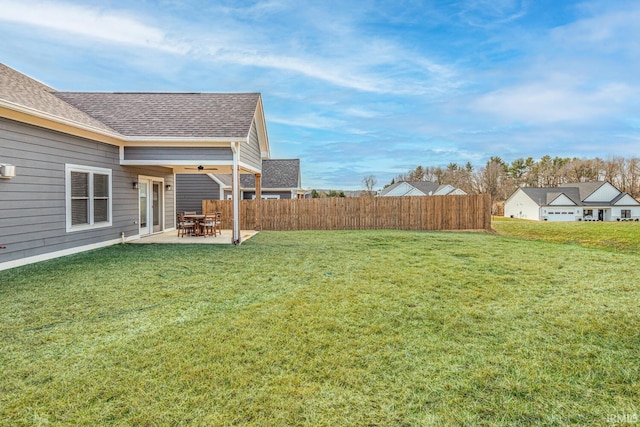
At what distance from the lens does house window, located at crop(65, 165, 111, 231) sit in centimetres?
750

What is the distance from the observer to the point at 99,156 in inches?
333

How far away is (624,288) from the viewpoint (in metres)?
4.92

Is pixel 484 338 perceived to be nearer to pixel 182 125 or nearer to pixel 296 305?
pixel 296 305

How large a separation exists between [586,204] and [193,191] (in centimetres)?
4181

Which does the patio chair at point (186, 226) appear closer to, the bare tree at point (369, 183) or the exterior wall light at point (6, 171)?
the exterior wall light at point (6, 171)

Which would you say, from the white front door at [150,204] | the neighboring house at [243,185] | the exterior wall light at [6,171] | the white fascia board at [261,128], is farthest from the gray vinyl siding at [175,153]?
the neighboring house at [243,185]

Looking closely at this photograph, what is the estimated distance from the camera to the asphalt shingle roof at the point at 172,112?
931cm

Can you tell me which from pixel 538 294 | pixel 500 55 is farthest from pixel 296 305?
pixel 500 55

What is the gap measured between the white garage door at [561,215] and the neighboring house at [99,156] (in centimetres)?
3717

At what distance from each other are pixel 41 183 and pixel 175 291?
14.8 feet

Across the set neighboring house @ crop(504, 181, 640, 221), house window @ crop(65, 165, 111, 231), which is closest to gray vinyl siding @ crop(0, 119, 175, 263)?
house window @ crop(65, 165, 111, 231)

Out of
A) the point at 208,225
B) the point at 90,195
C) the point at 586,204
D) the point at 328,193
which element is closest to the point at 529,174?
the point at 586,204

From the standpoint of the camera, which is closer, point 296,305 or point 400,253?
point 296,305

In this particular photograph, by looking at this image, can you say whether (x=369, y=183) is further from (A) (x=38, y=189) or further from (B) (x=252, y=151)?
(A) (x=38, y=189)
